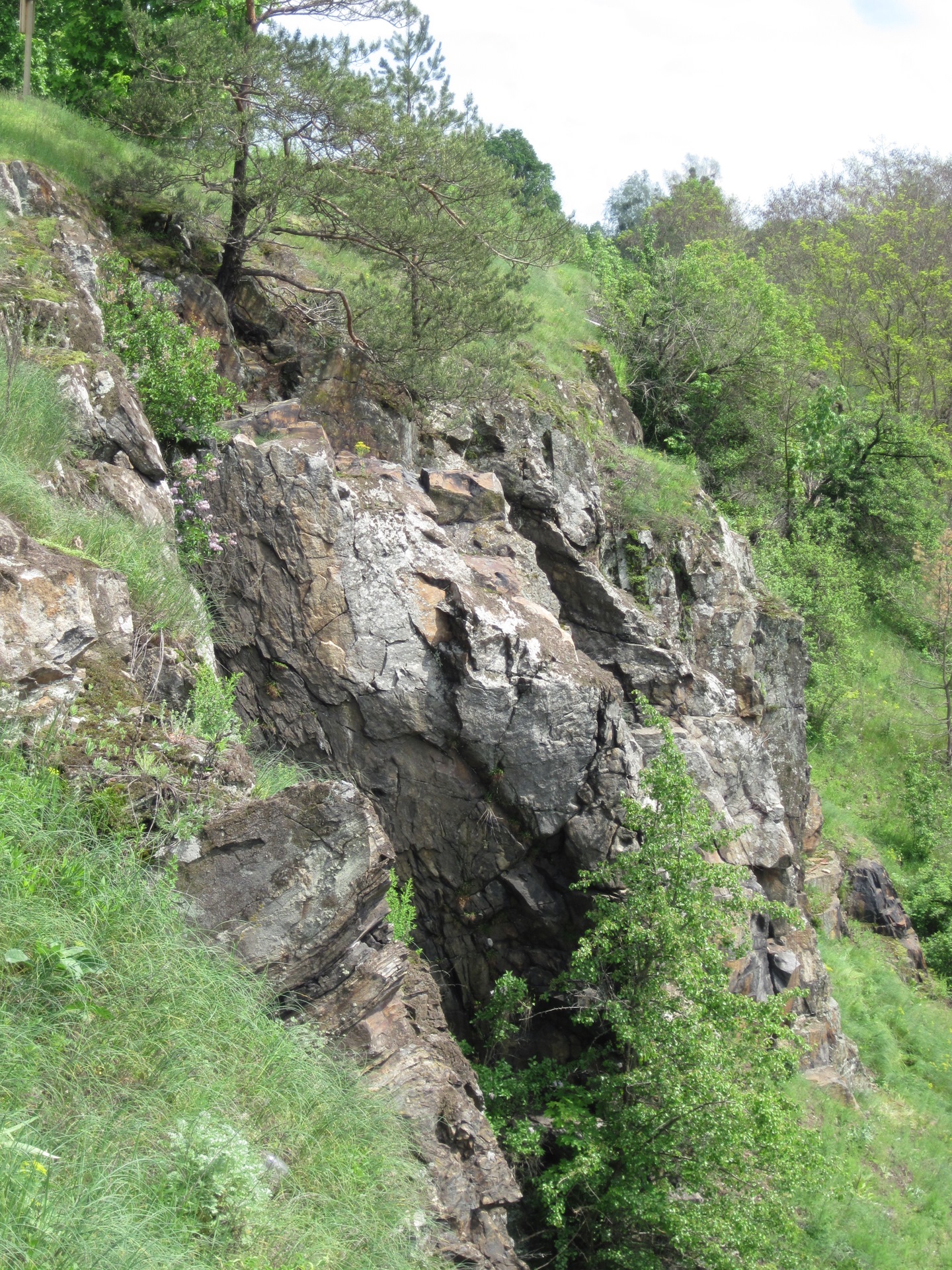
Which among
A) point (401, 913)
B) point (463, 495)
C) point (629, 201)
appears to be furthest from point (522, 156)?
point (401, 913)

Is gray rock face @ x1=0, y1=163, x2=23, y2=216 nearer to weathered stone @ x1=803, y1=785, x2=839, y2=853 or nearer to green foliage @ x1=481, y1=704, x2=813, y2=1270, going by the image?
green foliage @ x1=481, y1=704, x2=813, y2=1270

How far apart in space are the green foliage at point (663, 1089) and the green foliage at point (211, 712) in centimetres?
387

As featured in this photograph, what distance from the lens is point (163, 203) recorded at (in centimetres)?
1012

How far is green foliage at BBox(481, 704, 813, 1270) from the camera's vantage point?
6.94 metres

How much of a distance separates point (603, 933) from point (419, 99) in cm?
851

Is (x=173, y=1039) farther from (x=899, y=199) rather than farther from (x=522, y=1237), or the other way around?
(x=899, y=199)

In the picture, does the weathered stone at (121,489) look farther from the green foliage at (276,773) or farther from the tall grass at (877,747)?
the tall grass at (877,747)

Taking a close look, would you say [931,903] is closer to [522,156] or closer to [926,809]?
[926,809]

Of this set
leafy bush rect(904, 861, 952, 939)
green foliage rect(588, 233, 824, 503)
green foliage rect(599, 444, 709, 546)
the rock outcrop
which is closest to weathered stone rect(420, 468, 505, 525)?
the rock outcrop

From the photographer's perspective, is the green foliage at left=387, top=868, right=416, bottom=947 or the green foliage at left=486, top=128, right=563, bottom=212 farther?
the green foliage at left=486, top=128, right=563, bottom=212

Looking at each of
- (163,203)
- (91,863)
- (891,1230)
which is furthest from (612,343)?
(91,863)

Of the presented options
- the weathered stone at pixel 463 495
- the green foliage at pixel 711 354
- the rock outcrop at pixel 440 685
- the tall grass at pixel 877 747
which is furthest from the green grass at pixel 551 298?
the tall grass at pixel 877 747

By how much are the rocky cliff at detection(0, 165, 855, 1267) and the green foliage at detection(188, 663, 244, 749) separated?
45 cm

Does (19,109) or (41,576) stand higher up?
(19,109)
